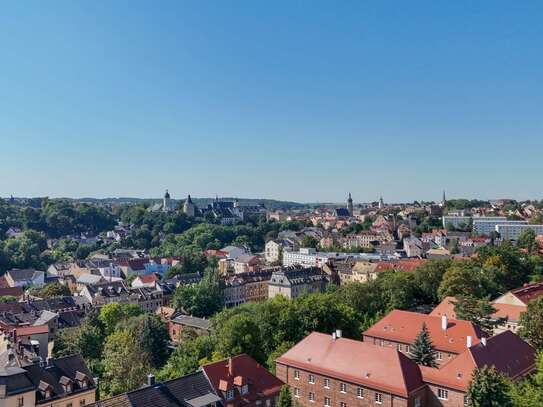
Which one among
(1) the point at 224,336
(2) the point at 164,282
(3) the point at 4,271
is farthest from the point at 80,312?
(3) the point at 4,271

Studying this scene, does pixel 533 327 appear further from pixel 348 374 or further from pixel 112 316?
pixel 112 316

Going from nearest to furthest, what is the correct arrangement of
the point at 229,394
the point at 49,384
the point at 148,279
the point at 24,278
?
1. the point at 229,394
2. the point at 49,384
3. the point at 148,279
4. the point at 24,278

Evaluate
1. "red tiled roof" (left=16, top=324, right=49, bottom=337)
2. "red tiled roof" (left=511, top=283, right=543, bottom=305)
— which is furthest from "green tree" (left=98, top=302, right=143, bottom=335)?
"red tiled roof" (left=511, top=283, right=543, bottom=305)

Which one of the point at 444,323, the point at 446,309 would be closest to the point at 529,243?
the point at 446,309

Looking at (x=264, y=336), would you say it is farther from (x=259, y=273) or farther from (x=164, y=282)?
(x=259, y=273)

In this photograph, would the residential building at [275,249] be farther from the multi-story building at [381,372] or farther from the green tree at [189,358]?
the multi-story building at [381,372]

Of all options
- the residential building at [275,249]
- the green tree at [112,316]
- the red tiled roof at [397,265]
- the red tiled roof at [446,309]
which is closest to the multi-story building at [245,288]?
the red tiled roof at [397,265]

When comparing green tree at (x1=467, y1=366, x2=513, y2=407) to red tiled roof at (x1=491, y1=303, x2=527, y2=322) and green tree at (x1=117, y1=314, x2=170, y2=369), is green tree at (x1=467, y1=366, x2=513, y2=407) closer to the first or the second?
red tiled roof at (x1=491, y1=303, x2=527, y2=322)
